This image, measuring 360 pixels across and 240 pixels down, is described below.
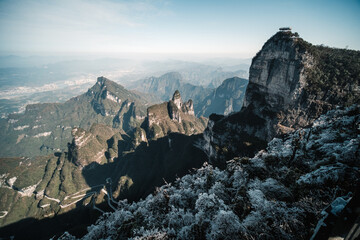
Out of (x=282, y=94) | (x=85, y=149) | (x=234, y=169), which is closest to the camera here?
(x=234, y=169)

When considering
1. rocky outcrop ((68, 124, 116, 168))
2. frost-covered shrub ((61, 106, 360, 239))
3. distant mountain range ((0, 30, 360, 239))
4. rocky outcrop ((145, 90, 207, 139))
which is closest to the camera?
frost-covered shrub ((61, 106, 360, 239))

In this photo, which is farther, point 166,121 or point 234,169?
point 166,121

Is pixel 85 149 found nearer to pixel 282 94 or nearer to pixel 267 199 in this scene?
pixel 282 94

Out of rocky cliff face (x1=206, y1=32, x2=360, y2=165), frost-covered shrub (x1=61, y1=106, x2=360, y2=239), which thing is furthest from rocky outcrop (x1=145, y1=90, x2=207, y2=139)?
frost-covered shrub (x1=61, y1=106, x2=360, y2=239)

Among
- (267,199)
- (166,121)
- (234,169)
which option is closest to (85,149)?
(166,121)

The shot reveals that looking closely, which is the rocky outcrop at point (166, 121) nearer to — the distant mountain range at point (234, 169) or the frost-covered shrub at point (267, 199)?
the distant mountain range at point (234, 169)

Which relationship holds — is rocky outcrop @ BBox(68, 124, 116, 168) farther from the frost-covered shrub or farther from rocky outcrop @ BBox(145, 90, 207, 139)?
the frost-covered shrub

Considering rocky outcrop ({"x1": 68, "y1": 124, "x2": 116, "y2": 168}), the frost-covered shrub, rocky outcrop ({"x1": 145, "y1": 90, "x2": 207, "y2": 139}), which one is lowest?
rocky outcrop ({"x1": 68, "y1": 124, "x2": 116, "y2": 168})

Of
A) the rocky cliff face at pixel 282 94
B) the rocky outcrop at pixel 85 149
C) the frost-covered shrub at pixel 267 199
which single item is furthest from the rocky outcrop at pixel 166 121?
the frost-covered shrub at pixel 267 199

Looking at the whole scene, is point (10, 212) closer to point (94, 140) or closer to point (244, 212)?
point (94, 140)
